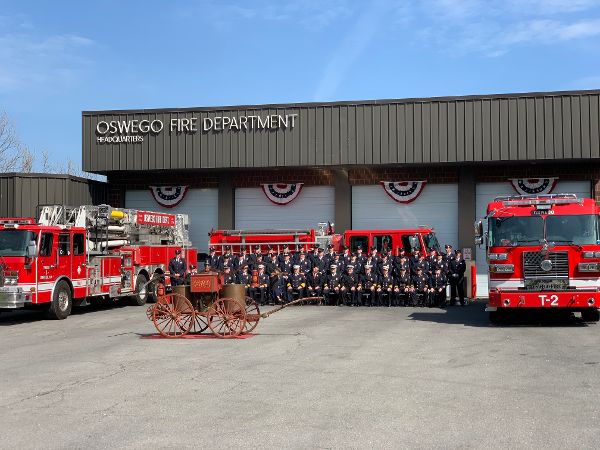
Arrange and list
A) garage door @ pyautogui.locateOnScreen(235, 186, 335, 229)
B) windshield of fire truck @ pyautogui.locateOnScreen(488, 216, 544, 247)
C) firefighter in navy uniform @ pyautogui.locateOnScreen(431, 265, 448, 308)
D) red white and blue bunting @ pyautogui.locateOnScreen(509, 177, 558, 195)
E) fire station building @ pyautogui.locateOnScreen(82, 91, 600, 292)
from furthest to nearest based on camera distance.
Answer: garage door @ pyautogui.locateOnScreen(235, 186, 335, 229), red white and blue bunting @ pyautogui.locateOnScreen(509, 177, 558, 195), fire station building @ pyautogui.locateOnScreen(82, 91, 600, 292), firefighter in navy uniform @ pyautogui.locateOnScreen(431, 265, 448, 308), windshield of fire truck @ pyautogui.locateOnScreen(488, 216, 544, 247)

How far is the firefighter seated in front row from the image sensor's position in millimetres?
23828

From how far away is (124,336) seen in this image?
15500 mm

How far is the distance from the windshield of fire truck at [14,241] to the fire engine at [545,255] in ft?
37.6

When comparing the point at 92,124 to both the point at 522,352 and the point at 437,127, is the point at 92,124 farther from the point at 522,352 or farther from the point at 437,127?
the point at 522,352

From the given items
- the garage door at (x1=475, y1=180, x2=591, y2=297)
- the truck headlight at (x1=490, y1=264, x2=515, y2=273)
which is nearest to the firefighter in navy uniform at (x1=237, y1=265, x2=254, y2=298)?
the truck headlight at (x1=490, y1=264, x2=515, y2=273)

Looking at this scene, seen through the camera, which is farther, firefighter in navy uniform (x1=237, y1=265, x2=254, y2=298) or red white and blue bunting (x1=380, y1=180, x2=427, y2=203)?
red white and blue bunting (x1=380, y1=180, x2=427, y2=203)

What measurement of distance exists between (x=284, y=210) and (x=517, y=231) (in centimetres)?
1503

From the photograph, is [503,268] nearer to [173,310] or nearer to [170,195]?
[173,310]

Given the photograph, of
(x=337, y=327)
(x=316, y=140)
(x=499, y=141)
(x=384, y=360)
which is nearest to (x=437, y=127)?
(x=499, y=141)

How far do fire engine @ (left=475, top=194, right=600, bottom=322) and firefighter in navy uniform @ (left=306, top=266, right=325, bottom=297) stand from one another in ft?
24.9

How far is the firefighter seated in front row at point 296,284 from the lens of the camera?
23.8 meters

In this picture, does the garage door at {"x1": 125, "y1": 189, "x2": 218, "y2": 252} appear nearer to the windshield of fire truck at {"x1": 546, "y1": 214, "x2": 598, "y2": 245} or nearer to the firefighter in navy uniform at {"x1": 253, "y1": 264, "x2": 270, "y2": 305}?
the firefighter in navy uniform at {"x1": 253, "y1": 264, "x2": 270, "y2": 305}

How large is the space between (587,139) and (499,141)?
120 inches

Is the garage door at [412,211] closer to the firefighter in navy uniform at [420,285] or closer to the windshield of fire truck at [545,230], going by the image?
the firefighter in navy uniform at [420,285]
